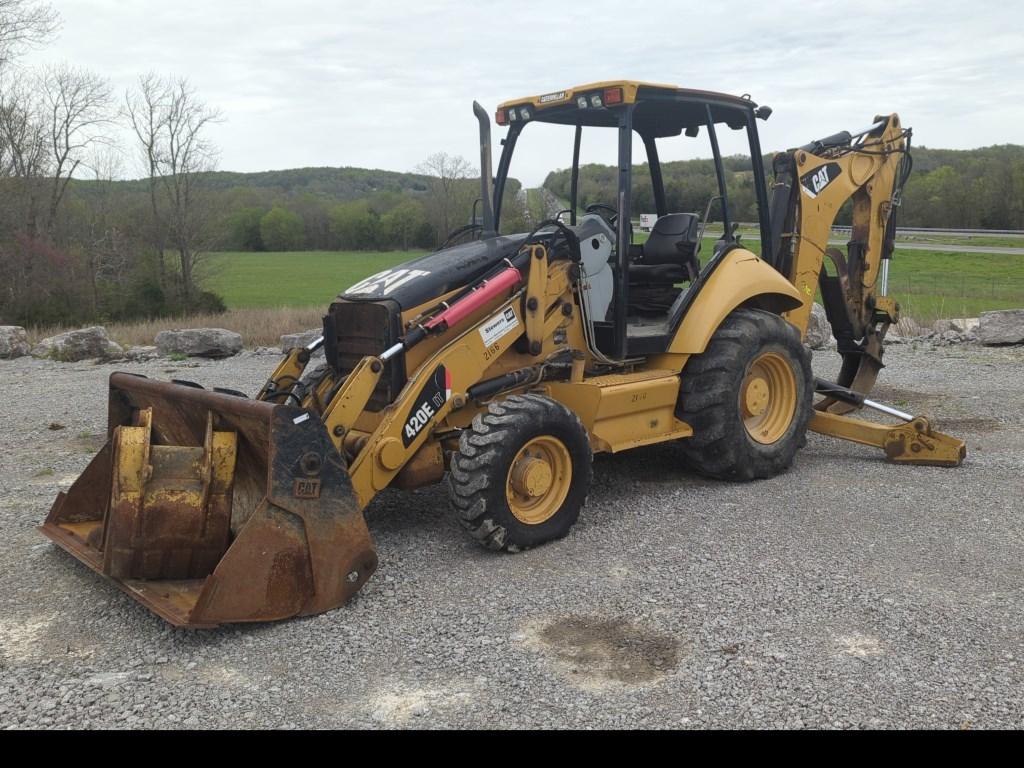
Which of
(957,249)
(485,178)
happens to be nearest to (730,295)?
(485,178)

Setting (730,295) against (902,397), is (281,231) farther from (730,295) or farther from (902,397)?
(730,295)

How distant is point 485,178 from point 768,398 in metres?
2.68

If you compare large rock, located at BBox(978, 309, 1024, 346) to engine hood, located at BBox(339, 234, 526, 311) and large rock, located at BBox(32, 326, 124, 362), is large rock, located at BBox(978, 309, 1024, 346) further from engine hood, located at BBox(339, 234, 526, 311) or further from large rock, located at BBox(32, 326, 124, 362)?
large rock, located at BBox(32, 326, 124, 362)

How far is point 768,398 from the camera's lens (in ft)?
23.9

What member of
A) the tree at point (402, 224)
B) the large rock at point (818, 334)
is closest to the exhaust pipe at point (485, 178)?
the large rock at point (818, 334)

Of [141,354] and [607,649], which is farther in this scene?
[141,354]

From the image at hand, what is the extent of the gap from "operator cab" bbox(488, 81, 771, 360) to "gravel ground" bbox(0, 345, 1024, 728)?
125cm

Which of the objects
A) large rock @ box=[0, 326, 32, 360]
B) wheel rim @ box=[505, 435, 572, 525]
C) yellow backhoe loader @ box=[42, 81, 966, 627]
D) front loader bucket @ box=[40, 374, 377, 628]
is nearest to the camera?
front loader bucket @ box=[40, 374, 377, 628]

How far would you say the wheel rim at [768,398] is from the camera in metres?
7.11

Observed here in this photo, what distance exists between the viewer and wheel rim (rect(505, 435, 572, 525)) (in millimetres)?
5466

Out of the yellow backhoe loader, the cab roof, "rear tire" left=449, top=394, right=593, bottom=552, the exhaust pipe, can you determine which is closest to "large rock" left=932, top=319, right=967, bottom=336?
the yellow backhoe loader

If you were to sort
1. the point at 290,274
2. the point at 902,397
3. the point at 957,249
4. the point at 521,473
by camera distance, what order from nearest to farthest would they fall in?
the point at 521,473 → the point at 902,397 → the point at 957,249 → the point at 290,274

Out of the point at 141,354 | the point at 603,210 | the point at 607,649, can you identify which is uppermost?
the point at 603,210

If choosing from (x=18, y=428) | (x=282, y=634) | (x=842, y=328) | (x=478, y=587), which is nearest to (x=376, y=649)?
(x=282, y=634)
